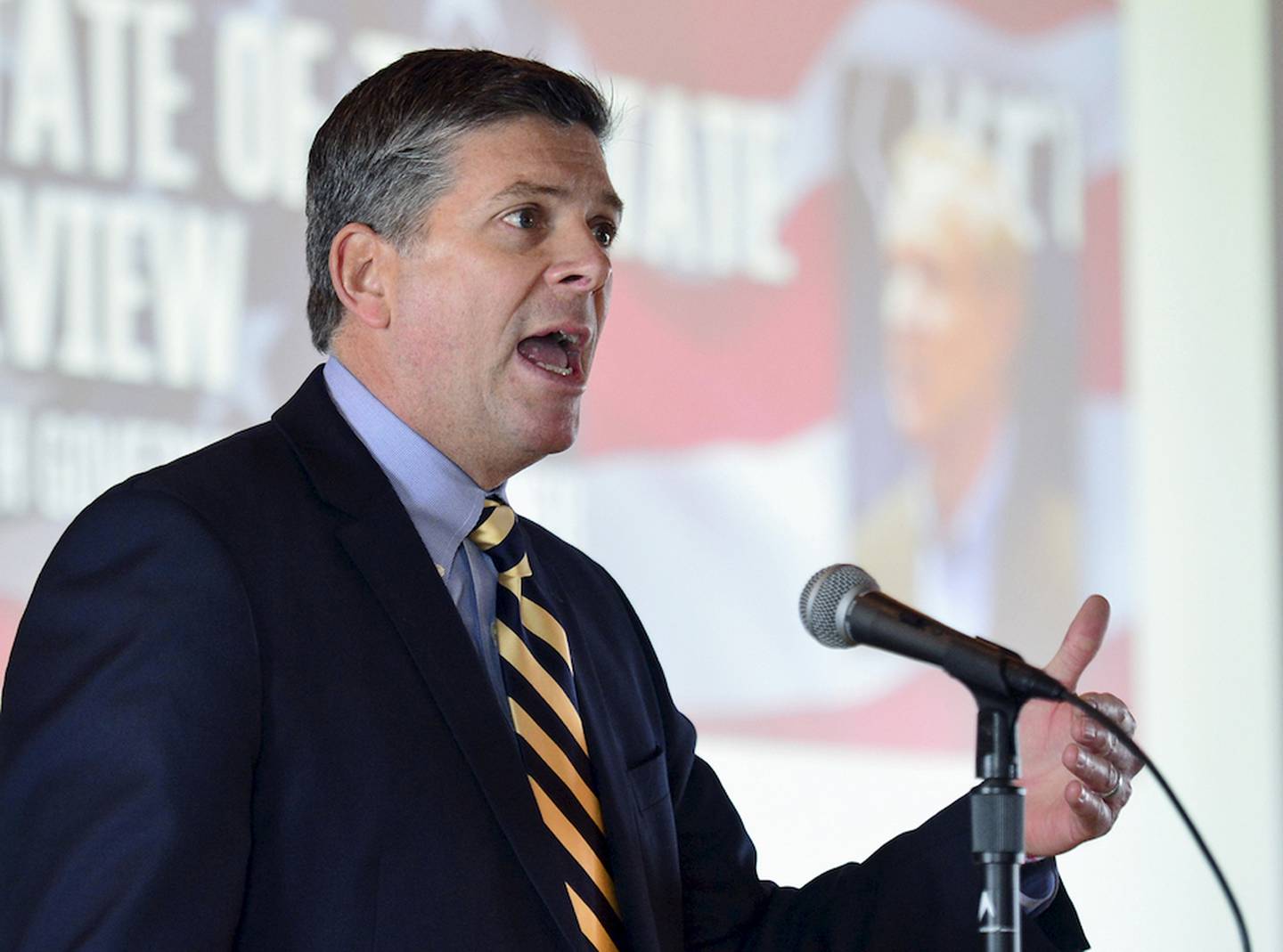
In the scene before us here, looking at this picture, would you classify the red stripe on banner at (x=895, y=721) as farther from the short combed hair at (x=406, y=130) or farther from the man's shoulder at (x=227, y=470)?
the man's shoulder at (x=227, y=470)

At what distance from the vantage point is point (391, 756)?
1.88 metres

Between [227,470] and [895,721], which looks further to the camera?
[895,721]

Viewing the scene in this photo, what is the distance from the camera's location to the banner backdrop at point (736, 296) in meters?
3.21

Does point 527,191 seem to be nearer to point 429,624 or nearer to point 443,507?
point 443,507

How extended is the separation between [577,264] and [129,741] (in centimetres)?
83

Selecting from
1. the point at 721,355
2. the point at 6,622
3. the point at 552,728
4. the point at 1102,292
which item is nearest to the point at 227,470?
the point at 552,728

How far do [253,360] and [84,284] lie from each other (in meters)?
0.34

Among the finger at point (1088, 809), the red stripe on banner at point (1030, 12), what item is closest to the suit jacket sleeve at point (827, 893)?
the finger at point (1088, 809)

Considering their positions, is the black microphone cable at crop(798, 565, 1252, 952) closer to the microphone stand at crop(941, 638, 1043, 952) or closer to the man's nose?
the microphone stand at crop(941, 638, 1043, 952)

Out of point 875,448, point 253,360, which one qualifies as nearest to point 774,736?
point 875,448

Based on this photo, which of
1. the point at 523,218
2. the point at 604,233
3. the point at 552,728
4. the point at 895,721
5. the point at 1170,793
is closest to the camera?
the point at 1170,793

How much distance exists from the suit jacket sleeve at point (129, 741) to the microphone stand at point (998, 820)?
27.7 inches

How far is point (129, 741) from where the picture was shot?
→ 1.70m

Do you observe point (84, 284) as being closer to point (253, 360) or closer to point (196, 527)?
point (253, 360)
